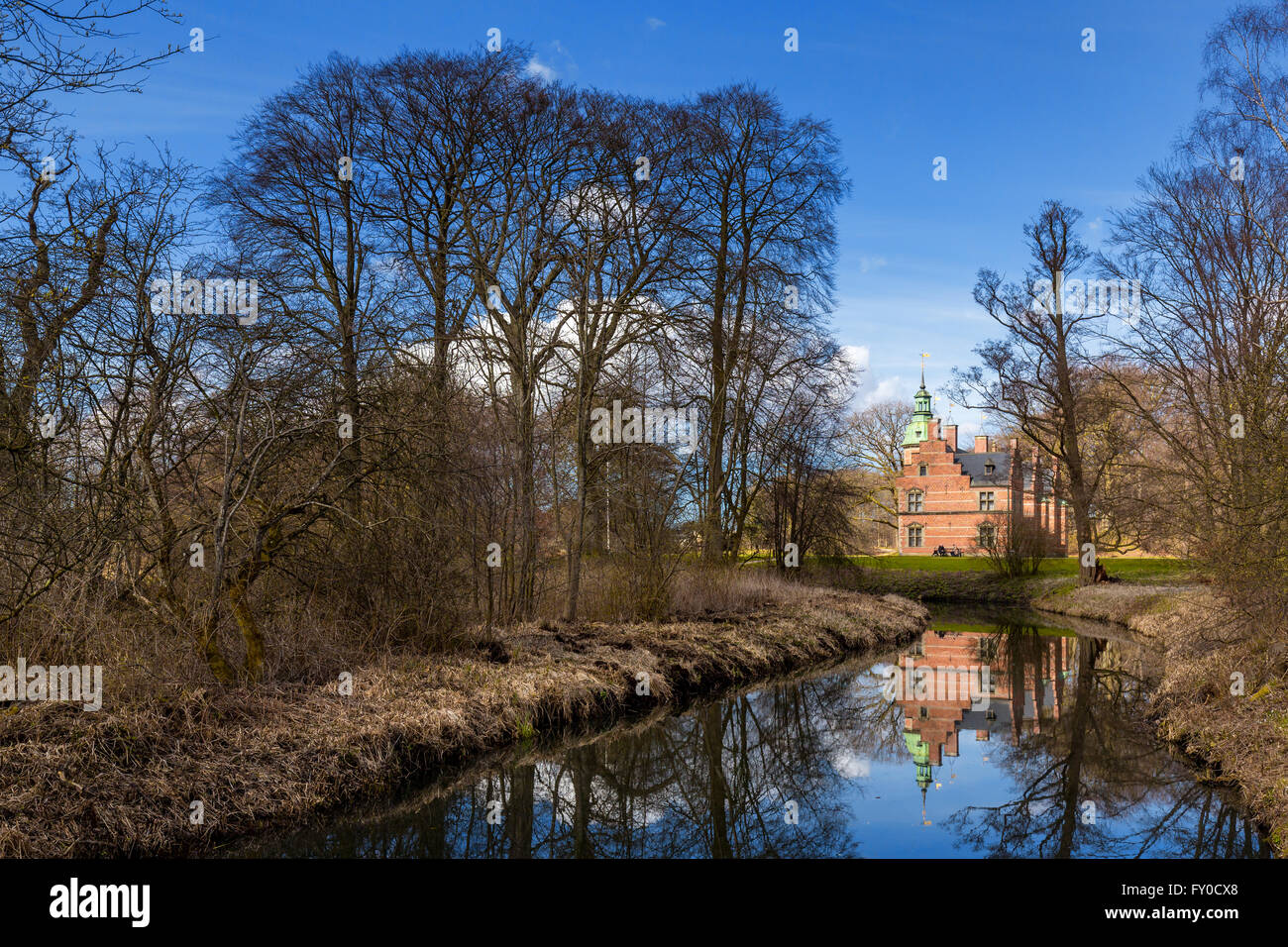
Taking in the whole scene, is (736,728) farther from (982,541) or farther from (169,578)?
(982,541)

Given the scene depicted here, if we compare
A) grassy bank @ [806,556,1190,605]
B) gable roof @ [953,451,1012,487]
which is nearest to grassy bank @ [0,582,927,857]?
grassy bank @ [806,556,1190,605]

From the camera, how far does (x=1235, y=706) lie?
9.50 metres

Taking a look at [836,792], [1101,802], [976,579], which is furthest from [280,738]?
[976,579]

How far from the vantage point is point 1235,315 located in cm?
1623

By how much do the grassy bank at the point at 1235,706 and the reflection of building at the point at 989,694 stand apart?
67.2 inches

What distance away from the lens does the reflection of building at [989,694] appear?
1104cm

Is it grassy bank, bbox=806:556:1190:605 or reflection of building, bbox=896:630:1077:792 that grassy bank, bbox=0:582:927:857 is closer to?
reflection of building, bbox=896:630:1077:792

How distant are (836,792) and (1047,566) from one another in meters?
33.0

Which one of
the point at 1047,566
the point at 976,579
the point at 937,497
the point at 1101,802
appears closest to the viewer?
the point at 1101,802

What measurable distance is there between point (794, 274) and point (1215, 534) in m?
11.8

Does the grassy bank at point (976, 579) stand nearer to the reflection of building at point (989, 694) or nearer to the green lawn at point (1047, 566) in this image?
the green lawn at point (1047, 566)

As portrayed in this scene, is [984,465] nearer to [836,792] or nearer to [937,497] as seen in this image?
[937,497]
